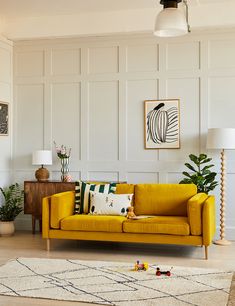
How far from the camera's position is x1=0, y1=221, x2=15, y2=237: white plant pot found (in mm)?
6805

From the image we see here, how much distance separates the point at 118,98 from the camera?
6.98 metres

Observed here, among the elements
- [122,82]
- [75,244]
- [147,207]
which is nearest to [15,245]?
[75,244]

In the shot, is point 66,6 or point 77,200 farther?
point 66,6

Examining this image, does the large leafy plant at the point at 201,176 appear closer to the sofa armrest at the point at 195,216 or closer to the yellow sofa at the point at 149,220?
the yellow sofa at the point at 149,220

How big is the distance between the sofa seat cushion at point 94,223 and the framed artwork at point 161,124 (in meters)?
1.55

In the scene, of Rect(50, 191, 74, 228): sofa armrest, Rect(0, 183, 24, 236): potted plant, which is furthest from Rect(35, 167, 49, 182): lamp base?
Rect(50, 191, 74, 228): sofa armrest

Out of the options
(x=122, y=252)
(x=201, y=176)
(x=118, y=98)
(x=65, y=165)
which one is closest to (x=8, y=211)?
(x=65, y=165)

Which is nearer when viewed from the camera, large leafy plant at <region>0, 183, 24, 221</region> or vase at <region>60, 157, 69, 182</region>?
large leafy plant at <region>0, 183, 24, 221</region>

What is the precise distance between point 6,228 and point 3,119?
159 centimetres

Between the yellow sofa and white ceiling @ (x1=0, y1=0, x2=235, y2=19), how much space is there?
2.36 metres

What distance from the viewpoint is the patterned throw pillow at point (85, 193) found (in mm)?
6047

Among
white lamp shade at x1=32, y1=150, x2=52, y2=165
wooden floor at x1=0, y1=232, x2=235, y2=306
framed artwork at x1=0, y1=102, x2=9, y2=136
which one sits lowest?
wooden floor at x1=0, y1=232, x2=235, y2=306

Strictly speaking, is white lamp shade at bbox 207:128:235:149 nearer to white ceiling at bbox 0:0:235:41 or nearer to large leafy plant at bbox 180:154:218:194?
large leafy plant at bbox 180:154:218:194

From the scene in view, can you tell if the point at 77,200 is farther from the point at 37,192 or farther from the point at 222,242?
the point at 222,242
